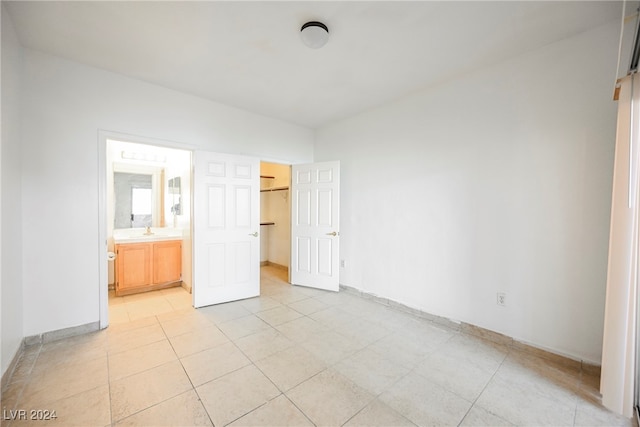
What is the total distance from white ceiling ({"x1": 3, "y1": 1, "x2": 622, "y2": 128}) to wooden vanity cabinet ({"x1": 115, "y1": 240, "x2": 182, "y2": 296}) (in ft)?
7.96

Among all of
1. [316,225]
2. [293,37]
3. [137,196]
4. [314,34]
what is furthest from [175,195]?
[314,34]

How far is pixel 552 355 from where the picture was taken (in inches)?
87.4

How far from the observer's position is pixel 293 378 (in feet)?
6.41

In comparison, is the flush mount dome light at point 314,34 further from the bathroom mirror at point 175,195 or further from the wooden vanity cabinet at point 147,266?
the wooden vanity cabinet at point 147,266

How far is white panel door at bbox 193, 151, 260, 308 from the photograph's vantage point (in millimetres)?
3373

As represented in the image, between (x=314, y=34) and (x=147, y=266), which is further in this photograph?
(x=147, y=266)

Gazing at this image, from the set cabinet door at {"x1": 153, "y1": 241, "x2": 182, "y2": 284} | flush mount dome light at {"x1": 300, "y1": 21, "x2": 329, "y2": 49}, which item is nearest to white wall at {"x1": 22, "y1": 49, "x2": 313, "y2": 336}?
cabinet door at {"x1": 153, "y1": 241, "x2": 182, "y2": 284}

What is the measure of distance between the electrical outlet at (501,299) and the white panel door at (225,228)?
120 inches

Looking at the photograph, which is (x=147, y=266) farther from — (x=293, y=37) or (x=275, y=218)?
(x=293, y=37)

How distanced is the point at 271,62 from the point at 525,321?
11.6 ft

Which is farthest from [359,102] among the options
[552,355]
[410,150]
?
[552,355]

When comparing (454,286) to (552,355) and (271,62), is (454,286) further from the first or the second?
(271,62)

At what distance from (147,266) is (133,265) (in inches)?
7.2

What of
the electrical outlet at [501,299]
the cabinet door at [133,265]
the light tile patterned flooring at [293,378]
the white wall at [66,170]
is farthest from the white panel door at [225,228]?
the electrical outlet at [501,299]
